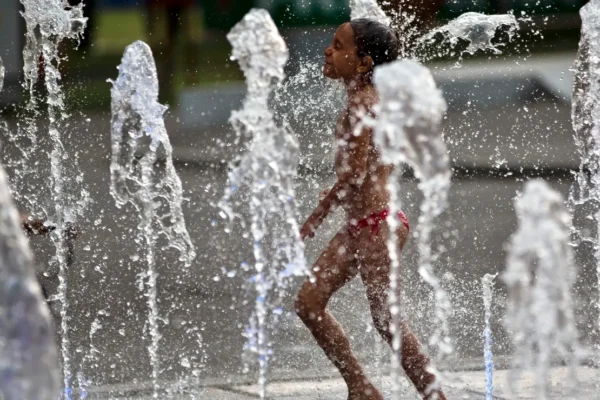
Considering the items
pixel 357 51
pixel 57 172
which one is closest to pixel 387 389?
pixel 357 51

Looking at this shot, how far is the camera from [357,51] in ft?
13.6

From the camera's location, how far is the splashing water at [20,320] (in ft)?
8.44

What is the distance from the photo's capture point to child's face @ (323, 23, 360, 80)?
4.14 metres

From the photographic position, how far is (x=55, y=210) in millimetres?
6715

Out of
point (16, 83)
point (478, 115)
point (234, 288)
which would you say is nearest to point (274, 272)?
point (234, 288)

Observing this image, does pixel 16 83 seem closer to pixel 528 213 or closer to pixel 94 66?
pixel 94 66

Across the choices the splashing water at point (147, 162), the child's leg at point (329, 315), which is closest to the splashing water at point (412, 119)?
the child's leg at point (329, 315)

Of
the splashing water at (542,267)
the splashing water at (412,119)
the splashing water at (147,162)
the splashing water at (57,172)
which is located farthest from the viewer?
the splashing water at (57,172)

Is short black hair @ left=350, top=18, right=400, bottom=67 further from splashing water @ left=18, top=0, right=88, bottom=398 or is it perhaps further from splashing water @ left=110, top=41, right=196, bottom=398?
splashing water @ left=18, top=0, right=88, bottom=398

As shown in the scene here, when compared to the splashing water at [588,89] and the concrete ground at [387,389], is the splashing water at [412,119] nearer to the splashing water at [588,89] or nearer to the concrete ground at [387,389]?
the concrete ground at [387,389]

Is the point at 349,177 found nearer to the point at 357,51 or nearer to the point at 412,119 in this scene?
the point at 357,51

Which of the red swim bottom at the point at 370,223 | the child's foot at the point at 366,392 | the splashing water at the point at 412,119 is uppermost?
the splashing water at the point at 412,119

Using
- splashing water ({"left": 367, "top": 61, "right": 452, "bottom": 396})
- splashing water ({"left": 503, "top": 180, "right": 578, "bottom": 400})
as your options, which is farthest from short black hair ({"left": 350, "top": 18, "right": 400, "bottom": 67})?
splashing water ({"left": 503, "top": 180, "right": 578, "bottom": 400})

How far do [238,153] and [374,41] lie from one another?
4.48 m
